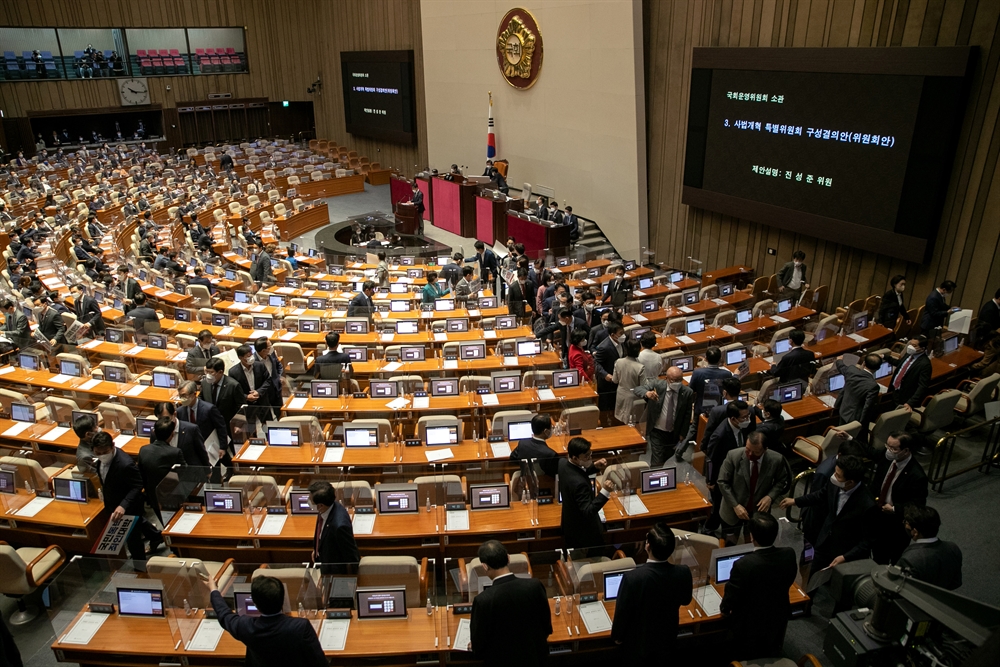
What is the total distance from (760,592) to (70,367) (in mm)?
8543

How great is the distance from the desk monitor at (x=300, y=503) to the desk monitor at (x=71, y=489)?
1958mm

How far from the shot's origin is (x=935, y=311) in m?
9.09

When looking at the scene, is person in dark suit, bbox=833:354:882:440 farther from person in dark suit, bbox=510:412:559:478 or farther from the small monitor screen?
the small monitor screen

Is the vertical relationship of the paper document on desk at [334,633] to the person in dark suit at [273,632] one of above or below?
below

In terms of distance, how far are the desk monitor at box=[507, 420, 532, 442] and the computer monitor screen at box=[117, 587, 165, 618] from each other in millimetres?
3414

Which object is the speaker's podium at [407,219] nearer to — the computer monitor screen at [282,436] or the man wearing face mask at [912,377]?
the computer monitor screen at [282,436]

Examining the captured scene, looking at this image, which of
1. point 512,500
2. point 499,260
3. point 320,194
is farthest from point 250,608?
point 320,194

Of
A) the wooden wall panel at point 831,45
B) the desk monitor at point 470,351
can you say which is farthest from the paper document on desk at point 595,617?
the wooden wall panel at point 831,45

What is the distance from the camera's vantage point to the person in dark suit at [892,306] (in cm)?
976

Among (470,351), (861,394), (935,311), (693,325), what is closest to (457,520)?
(470,351)

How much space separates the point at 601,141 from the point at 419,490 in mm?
12721

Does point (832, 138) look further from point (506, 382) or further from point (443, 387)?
point (443, 387)

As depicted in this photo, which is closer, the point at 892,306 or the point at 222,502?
the point at 222,502

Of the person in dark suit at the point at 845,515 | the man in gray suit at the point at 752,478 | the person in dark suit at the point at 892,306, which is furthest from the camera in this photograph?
the person in dark suit at the point at 892,306
